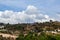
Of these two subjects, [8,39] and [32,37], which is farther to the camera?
[8,39]

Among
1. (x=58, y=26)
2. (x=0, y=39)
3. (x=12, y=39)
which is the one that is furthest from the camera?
(x=58, y=26)

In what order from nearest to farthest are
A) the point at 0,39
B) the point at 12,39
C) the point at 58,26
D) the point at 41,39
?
the point at 41,39, the point at 0,39, the point at 12,39, the point at 58,26

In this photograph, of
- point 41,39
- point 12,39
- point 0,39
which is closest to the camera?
point 41,39

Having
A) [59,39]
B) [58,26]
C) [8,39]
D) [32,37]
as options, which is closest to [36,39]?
[32,37]

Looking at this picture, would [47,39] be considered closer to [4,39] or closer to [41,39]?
[41,39]

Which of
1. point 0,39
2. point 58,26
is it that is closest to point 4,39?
point 0,39

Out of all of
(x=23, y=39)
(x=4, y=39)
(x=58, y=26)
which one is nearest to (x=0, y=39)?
(x=4, y=39)

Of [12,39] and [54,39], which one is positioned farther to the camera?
[12,39]

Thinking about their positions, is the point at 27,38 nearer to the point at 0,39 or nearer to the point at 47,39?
the point at 47,39
